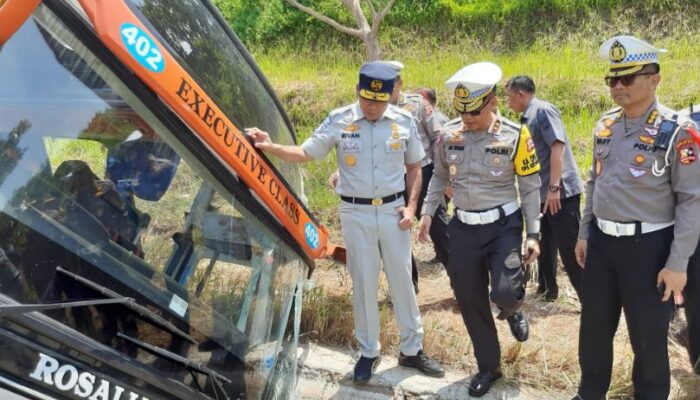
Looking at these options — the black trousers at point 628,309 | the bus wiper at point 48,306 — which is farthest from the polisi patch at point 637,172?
the bus wiper at point 48,306

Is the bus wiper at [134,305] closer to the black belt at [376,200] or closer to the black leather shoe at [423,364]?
the black belt at [376,200]

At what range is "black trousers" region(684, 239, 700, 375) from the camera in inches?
120

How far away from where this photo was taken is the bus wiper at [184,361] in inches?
73.3

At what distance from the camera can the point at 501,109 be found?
8773mm

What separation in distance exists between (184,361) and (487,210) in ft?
5.82

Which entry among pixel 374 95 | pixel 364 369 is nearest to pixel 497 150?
pixel 374 95

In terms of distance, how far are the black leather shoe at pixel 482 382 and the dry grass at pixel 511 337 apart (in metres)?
0.11

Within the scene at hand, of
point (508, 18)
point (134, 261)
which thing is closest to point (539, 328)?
point (134, 261)

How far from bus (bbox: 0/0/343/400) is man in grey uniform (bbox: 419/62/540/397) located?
112 cm

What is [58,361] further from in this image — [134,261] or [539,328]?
[539,328]

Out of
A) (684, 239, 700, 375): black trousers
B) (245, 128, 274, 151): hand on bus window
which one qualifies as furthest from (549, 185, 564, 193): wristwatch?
(245, 128, 274, 151): hand on bus window

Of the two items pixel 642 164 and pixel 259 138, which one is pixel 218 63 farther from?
pixel 642 164

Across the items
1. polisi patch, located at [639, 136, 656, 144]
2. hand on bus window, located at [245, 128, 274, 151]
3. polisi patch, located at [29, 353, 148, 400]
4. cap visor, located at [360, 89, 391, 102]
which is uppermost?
cap visor, located at [360, 89, 391, 102]

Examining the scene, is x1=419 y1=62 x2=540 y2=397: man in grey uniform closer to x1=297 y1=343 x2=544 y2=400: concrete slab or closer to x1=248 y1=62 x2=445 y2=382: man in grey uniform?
x1=297 y1=343 x2=544 y2=400: concrete slab
